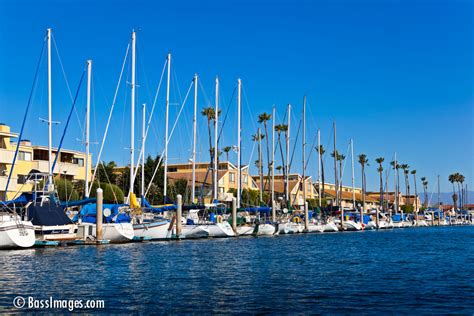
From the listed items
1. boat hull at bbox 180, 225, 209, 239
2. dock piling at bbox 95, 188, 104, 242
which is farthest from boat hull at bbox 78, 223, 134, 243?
boat hull at bbox 180, 225, 209, 239

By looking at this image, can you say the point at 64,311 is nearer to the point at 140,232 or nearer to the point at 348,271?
the point at 348,271

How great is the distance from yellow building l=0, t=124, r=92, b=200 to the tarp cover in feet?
76.0

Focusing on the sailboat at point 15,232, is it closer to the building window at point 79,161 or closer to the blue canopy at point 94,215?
the blue canopy at point 94,215

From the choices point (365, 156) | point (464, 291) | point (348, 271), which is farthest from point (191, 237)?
point (365, 156)

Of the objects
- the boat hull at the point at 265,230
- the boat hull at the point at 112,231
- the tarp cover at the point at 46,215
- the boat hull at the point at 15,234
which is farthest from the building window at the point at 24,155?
the boat hull at the point at 15,234

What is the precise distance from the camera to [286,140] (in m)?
90.8

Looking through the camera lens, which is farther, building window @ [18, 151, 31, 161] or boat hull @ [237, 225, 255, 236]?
building window @ [18, 151, 31, 161]

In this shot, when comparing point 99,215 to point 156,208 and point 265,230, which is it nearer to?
point 156,208

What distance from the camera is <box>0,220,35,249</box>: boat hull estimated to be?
133 ft

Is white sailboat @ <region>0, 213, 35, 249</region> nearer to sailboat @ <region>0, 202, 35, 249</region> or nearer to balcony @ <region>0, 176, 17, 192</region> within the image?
sailboat @ <region>0, 202, 35, 249</region>

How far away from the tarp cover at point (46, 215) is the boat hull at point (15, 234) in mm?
2445

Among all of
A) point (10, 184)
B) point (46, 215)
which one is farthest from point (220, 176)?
point (46, 215)

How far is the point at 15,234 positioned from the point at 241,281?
20.2 metres

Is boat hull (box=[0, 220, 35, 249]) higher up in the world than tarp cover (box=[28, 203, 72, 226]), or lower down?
lower down
